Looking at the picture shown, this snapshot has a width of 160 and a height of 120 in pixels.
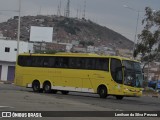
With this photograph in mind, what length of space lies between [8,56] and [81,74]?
2153 inches

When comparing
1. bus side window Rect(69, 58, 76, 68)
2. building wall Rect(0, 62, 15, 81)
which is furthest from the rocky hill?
bus side window Rect(69, 58, 76, 68)

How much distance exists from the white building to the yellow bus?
46919 mm

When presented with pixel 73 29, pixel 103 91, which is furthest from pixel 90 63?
pixel 73 29

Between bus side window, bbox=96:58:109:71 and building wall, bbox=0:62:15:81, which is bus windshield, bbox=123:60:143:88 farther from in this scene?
building wall, bbox=0:62:15:81

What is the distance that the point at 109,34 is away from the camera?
194625 mm

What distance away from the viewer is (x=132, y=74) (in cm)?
3716

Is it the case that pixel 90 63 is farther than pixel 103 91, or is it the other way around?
pixel 90 63

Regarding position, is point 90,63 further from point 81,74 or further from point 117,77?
point 117,77

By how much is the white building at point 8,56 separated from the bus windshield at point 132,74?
176 feet

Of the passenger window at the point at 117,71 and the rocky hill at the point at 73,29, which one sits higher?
the rocky hill at the point at 73,29

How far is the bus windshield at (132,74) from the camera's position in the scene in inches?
1449

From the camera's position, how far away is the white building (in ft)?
292

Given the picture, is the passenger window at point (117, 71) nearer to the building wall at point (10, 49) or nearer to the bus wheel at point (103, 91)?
the bus wheel at point (103, 91)

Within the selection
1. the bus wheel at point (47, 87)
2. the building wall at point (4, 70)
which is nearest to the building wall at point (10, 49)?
the building wall at point (4, 70)
